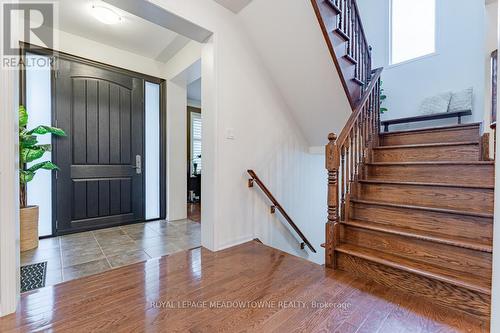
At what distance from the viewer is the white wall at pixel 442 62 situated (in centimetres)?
338

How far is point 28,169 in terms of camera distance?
251 centimetres

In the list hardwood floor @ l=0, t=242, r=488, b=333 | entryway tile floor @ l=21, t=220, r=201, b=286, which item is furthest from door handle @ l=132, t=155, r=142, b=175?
hardwood floor @ l=0, t=242, r=488, b=333

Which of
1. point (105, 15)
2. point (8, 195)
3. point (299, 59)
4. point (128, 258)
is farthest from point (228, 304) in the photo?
point (105, 15)

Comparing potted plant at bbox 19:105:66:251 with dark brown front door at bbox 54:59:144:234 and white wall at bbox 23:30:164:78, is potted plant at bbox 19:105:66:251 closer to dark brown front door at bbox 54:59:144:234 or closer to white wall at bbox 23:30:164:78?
dark brown front door at bbox 54:59:144:234

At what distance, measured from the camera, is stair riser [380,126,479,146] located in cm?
248

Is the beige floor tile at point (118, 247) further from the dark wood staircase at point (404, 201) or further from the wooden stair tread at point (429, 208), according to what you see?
the wooden stair tread at point (429, 208)

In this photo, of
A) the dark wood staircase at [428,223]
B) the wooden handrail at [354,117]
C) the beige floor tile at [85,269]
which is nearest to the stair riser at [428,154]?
the dark wood staircase at [428,223]

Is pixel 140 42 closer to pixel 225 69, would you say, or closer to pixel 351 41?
pixel 225 69

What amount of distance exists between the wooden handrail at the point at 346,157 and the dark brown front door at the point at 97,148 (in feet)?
9.43

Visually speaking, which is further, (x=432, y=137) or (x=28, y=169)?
(x=432, y=137)

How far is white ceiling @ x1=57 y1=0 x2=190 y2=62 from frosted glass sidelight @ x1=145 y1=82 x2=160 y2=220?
1.88ft

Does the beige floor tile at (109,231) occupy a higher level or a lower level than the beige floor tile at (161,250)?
higher

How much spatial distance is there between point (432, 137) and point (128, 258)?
3.54 metres

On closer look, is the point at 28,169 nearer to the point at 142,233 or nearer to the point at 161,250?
the point at 142,233
